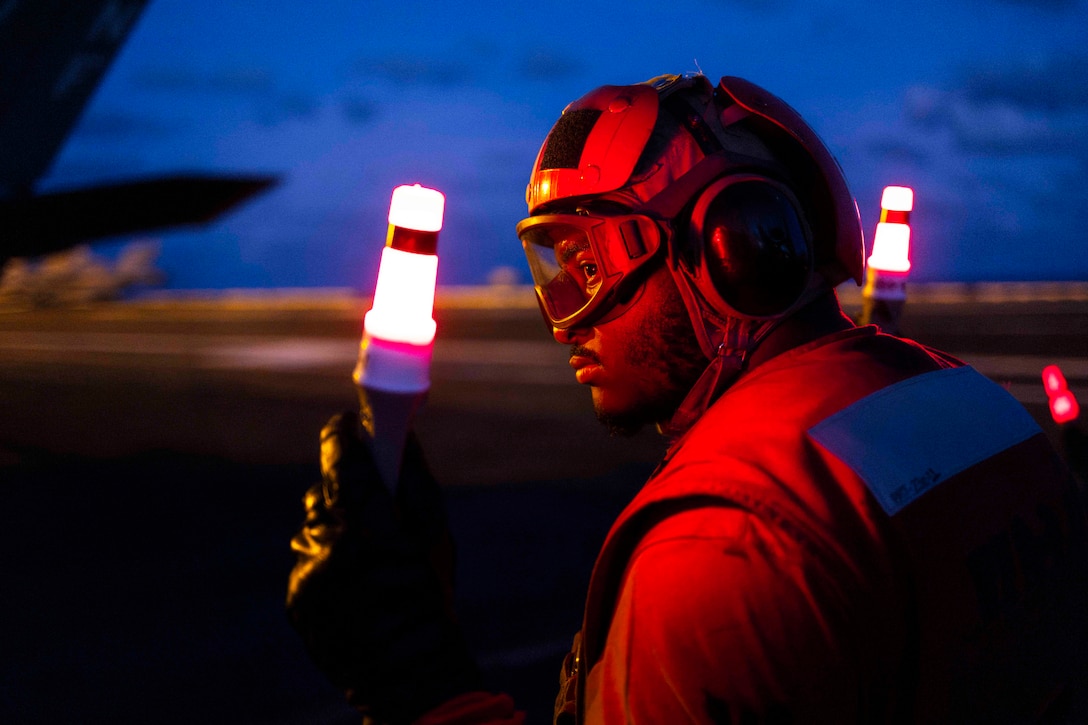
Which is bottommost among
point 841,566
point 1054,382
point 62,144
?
point 841,566

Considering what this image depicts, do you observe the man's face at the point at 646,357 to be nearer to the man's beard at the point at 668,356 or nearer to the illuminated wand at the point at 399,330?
the man's beard at the point at 668,356

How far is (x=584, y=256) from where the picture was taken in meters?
2.01

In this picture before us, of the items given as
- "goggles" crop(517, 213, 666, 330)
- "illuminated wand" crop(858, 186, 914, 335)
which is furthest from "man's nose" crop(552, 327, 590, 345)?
"illuminated wand" crop(858, 186, 914, 335)

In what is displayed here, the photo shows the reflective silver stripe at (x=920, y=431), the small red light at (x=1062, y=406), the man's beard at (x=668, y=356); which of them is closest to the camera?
the reflective silver stripe at (x=920, y=431)

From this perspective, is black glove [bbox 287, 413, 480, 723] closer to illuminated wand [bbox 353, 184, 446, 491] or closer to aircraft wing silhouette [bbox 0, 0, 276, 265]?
illuminated wand [bbox 353, 184, 446, 491]

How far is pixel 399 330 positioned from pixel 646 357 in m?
0.60

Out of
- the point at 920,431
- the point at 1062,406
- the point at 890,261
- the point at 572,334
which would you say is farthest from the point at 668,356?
the point at 1062,406

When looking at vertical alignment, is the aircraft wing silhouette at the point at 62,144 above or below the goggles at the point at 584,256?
above

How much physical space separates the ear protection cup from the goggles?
104 millimetres

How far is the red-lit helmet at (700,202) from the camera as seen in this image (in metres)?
1.77

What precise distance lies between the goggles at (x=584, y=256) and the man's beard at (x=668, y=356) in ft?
0.34

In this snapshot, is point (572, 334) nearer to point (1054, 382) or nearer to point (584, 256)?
point (584, 256)

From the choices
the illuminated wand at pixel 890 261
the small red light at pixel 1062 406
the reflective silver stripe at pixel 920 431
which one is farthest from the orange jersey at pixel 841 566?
the small red light at pixel 1062 406

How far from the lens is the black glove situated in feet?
4.57
